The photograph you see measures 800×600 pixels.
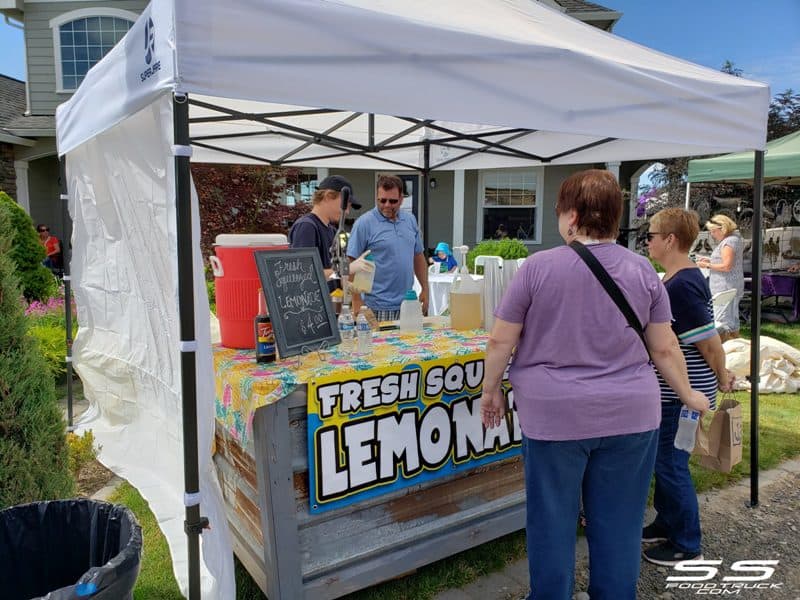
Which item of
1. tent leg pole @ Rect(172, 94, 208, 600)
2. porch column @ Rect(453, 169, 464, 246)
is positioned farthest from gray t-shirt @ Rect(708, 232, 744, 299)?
porch column @ Rect(453, 169, 464, 246)

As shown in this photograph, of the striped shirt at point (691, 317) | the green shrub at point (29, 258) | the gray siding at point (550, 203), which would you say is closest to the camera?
the striped shirt at point (691, 317)

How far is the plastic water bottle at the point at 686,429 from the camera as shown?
2486 millimetres

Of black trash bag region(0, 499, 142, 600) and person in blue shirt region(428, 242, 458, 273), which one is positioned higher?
person in blue shirt region(428, 242, 458, 273)

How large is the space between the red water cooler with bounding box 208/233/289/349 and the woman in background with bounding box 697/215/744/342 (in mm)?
5301

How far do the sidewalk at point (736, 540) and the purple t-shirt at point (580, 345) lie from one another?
42.7 inches

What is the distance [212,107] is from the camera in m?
3.25

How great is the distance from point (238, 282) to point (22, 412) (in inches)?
35.5

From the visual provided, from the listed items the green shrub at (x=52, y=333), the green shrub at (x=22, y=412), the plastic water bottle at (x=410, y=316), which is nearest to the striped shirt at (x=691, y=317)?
the plastic water bottle at (x=410, y=316)

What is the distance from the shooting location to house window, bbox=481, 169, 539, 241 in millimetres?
12664

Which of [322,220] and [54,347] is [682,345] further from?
[54,347]

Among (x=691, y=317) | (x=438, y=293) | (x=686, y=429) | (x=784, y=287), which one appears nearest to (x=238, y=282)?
(x=691, y=317)

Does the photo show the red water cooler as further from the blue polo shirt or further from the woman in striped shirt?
the woman in striped shirt

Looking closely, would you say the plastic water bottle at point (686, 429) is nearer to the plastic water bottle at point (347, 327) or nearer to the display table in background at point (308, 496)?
the display table in background at point (308, 496)

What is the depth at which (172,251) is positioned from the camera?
6.00 feet
